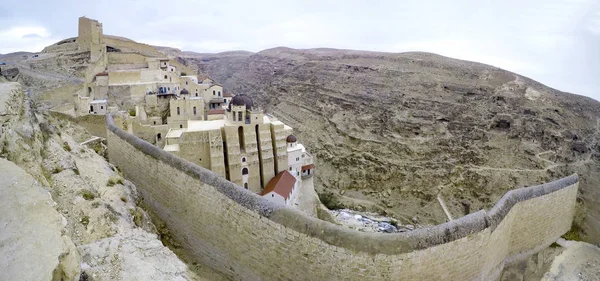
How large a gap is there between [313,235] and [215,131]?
1008 centimetres

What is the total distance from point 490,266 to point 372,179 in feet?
57.7

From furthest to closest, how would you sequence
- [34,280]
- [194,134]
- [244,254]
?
[194,134] < [244,254] < [34,280]

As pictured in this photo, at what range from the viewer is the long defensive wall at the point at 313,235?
646 centimetres

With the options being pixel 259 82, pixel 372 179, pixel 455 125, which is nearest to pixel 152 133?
pixel 372 179

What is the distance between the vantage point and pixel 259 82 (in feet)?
160

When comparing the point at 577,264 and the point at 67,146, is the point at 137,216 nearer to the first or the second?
the point at 67,146

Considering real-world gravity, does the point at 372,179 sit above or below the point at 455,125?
below

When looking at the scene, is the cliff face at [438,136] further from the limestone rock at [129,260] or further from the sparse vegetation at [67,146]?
the sparse vegetation at [67,146]

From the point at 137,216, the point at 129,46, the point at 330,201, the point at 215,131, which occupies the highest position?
the point at 129,46

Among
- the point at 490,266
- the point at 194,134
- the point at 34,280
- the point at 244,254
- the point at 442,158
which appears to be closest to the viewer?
the point at 34,280

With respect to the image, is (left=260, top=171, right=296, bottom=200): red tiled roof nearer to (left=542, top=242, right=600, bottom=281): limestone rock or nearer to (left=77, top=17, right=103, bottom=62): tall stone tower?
(left=542, top=242, right=600, bottom=281): limestone rock

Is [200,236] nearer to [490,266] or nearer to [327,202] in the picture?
[490,266]

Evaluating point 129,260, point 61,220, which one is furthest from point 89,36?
point 61,220

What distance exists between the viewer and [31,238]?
409 cm
